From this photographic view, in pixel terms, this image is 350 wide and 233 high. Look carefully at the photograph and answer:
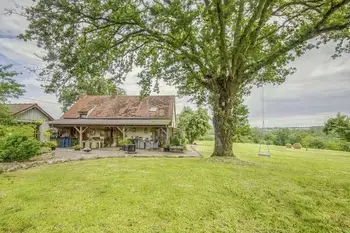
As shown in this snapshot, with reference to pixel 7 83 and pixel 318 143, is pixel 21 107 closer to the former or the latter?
pixel 7 83

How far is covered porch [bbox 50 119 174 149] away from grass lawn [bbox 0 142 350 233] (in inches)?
434

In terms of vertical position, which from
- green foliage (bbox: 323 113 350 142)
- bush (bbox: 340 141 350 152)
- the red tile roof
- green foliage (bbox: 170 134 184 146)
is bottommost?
bush (bbox: 340 141 350 152)

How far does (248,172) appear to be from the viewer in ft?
25.7

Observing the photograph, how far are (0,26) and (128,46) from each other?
5.89m

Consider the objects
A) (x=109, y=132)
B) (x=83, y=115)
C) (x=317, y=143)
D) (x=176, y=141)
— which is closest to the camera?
(x=176, y=141)

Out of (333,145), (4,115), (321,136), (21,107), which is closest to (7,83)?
(4,115)

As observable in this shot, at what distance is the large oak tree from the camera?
26.3ft

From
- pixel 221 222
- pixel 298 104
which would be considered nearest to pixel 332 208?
pixel 221 222

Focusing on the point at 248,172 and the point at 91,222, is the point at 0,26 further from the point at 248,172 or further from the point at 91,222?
the point at 248,172

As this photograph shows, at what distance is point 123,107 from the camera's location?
22.1m

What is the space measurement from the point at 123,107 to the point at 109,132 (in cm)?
307

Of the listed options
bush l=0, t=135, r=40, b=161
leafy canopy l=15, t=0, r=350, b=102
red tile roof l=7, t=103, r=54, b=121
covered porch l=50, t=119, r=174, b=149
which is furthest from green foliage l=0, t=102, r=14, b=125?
red tile roof l=7, t=103, r=54, b=121

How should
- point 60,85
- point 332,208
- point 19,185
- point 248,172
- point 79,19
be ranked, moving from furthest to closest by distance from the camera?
point 60,85 → point 79,19 → point 248,172 → point 19,185 → point 332,208

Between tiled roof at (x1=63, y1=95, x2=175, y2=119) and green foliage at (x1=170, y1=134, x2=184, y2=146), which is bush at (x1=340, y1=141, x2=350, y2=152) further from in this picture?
green foliage at (x1=170, y1=134, x2=184, y2=146)
